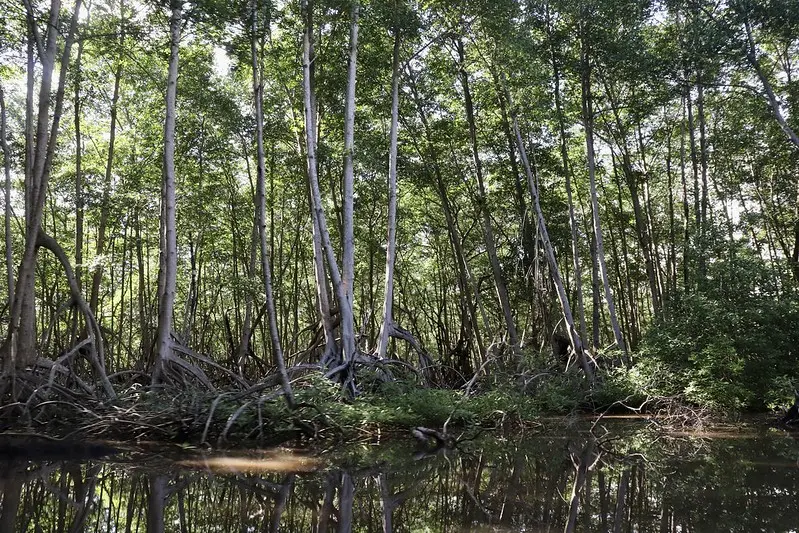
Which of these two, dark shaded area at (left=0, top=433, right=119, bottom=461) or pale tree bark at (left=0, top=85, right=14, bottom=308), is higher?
pale tree bark at (left=0, top=85, right=14, bottom=308)

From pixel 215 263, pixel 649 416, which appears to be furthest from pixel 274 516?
pixel 215 263

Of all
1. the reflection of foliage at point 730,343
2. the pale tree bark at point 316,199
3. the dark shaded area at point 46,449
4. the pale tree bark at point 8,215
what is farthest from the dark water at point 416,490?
the pale tree bark at point 8,215

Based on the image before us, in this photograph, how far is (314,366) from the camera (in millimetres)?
8430

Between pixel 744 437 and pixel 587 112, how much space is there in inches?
269

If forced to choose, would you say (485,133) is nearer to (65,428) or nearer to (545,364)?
(545,364)

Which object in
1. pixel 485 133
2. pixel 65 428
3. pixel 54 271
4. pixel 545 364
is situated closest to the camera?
pixel 65 428

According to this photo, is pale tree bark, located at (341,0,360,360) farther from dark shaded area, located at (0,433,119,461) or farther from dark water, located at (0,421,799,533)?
dark shaded area, located at (0,433,119,461)

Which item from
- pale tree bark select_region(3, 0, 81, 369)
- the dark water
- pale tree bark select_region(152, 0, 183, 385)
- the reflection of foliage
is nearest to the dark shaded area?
the dark water

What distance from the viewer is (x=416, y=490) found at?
4.60 m

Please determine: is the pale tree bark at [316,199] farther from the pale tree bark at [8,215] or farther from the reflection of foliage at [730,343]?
the reflection of foliage at [730,343]

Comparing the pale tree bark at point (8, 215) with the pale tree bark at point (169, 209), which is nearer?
the pale tree bark at point (169, 209)

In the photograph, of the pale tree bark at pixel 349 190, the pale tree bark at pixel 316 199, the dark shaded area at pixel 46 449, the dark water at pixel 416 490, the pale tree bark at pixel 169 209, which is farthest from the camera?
the pale tree bark at pixel 349 190

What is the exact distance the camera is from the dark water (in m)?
3.69

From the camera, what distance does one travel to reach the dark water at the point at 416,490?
369 cm
